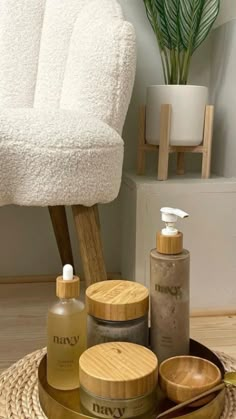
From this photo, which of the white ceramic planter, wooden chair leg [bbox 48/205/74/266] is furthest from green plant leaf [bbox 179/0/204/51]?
wooden chair leg [bbox 48/205/74/266]

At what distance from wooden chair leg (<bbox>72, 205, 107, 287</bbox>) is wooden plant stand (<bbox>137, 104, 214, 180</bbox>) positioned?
45 centimetres

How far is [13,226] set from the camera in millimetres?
1584

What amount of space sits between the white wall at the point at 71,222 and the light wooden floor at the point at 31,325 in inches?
3.5

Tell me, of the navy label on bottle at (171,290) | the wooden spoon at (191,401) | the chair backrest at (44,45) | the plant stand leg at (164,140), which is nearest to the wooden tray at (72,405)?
the wooden spoon at (191,401)

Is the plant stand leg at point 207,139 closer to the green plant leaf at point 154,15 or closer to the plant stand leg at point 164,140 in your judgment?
the plant stand leg at point 164,140

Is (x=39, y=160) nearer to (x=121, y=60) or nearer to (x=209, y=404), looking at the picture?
(x=121, y=60)

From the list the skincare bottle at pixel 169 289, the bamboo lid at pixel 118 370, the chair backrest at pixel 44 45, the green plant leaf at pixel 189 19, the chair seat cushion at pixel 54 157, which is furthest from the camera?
the green plant leaf at pixel 189 19

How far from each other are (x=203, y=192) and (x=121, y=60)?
0.46 meters

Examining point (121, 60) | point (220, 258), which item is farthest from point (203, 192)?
point (121, 60)

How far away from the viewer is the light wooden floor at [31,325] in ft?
3.76

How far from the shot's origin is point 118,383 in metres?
0.57

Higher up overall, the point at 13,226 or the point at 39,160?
the point at 39,160

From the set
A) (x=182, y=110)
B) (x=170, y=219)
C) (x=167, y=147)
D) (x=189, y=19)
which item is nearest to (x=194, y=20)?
(x=189, y=19)

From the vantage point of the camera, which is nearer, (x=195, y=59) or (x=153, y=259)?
(x=153, y=259)
